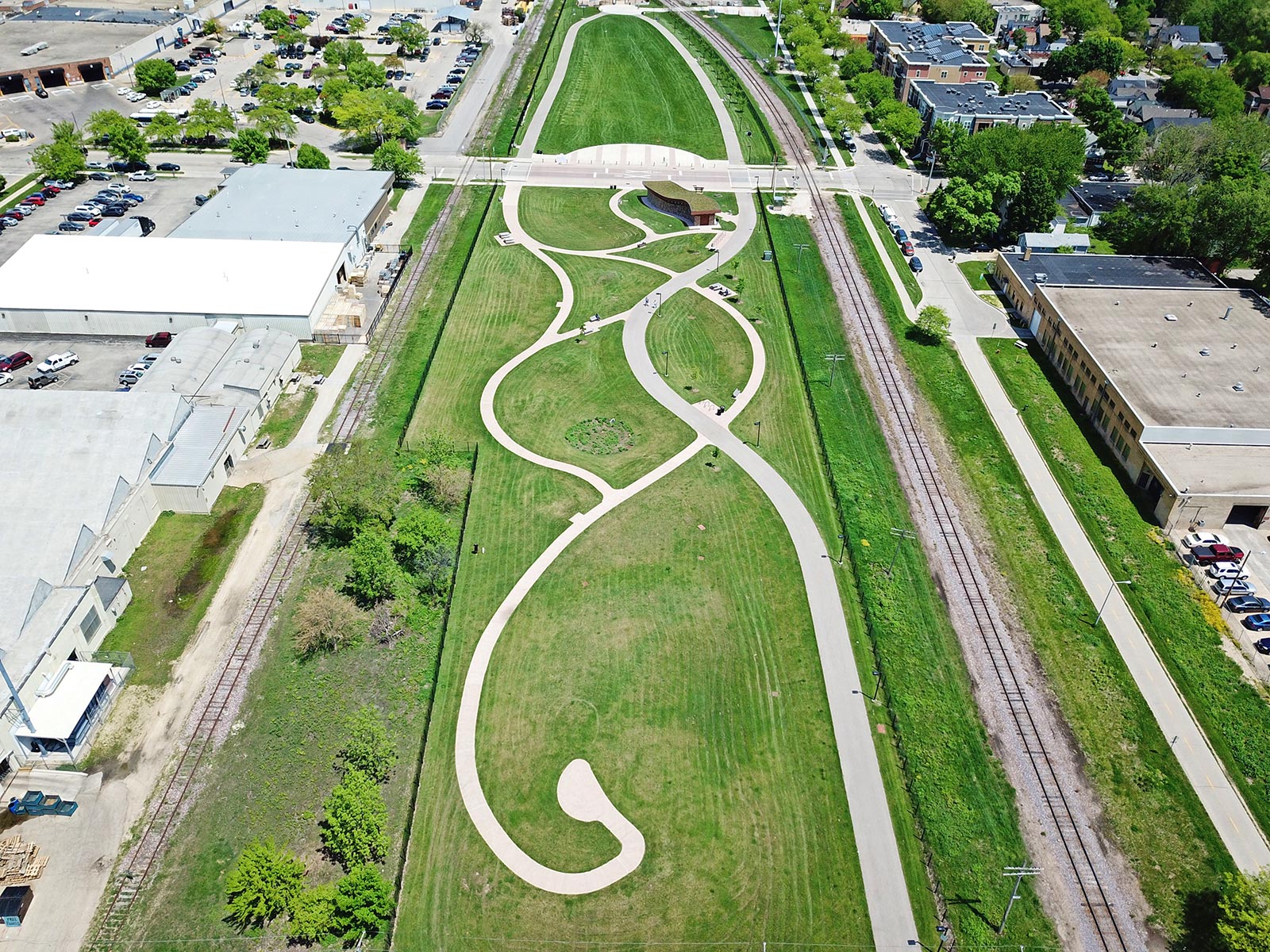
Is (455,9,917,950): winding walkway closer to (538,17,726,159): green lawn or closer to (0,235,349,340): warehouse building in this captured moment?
(0,235,349,340): warehouse building

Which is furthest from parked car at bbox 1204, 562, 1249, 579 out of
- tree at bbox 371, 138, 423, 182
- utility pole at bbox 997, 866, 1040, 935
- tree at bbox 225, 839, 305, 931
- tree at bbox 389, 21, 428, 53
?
tree at bbox 389, 21, 428, 53

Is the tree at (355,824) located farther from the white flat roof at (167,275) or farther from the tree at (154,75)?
the tree at (154,75)

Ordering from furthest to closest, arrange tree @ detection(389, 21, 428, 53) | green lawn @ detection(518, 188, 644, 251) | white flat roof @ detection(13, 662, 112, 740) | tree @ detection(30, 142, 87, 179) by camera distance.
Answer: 1. tree @ detection(389, 21, 428, 53)
2. tree @ detection(30, 142, 87, 179)
3. green lawn @ detection(518, 188, 644, 251)
4. white flat roof @ detection(13, 662, 112, 740)

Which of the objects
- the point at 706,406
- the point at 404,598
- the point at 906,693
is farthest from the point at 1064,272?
the point at 404,598

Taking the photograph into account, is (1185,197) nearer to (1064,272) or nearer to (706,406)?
(1064,272)

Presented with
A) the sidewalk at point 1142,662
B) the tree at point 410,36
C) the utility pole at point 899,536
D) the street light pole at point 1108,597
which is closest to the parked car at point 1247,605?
the street light pole at point 1108,597

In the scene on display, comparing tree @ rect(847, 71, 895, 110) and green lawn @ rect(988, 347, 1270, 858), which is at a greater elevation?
tree @ rect(847, 71, 895, 110)
